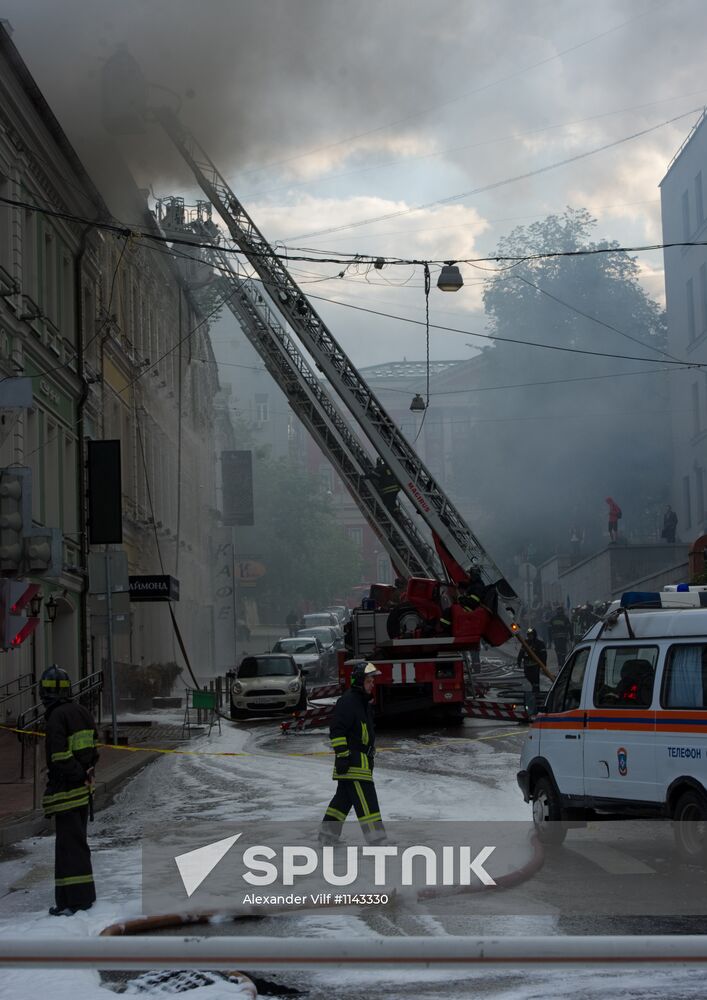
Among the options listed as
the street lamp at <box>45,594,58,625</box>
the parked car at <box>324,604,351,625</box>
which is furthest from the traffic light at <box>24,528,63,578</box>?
the parked car at <box>324,604,351,625</box>

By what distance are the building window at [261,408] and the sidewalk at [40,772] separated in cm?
6507

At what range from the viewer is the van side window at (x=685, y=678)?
333 inches

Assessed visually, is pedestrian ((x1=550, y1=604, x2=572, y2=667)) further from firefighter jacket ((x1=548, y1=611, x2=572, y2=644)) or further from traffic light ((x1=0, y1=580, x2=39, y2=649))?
traffic light ((x1=0, y1=580, x2=39, y2=649))

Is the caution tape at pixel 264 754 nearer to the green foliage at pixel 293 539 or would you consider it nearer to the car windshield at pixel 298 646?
the car windshield at pixel 298 646

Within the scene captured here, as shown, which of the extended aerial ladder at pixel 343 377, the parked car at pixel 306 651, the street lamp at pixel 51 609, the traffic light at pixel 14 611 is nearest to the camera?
the traffic light at pixel 14 611

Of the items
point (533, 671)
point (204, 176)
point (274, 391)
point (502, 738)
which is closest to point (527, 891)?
point (502, 738)

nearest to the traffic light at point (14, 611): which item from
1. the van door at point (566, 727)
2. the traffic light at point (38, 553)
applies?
the traffic light at point (38, 553)

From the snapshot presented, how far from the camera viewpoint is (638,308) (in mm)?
57000

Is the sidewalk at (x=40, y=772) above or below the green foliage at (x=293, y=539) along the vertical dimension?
below

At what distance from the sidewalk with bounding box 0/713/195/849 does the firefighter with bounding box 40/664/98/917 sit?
312 cm

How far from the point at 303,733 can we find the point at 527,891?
1395cm

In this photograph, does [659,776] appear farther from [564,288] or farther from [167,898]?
[564,288]

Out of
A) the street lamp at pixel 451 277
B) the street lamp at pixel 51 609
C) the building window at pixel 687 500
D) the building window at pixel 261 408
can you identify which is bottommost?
the street lamp at pixel 51 609

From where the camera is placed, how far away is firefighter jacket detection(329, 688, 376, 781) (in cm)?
924
